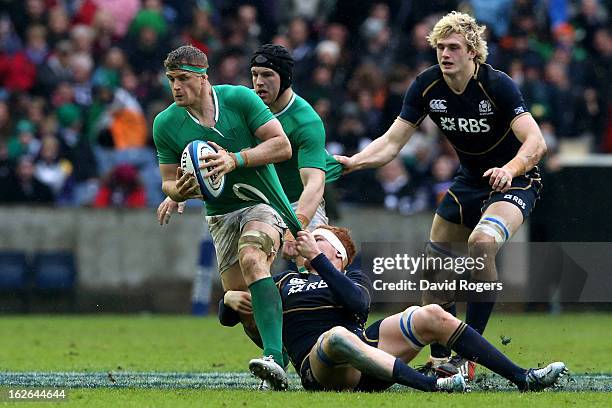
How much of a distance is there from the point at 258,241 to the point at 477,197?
196cm

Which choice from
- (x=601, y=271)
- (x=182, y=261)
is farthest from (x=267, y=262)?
(x=182, y=261)

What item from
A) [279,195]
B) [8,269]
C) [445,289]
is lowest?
[8,269]

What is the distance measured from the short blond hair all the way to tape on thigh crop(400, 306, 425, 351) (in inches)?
98.5

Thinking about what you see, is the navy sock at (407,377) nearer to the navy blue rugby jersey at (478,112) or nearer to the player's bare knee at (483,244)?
the player's bare knee at (483,244)

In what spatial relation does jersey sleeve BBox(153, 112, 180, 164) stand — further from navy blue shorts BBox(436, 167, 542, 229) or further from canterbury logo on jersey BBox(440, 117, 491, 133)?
navy blue shorts BBox(436, 167, 542, 229)

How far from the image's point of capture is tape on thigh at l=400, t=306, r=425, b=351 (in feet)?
25.9

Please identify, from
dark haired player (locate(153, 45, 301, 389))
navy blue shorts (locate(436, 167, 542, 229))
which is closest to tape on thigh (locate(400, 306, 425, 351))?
dark haired player (locate(153, 45, 301, 389))

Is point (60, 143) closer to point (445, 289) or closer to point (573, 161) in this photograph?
point (573, 161)

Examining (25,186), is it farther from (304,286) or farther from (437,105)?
(304,286)

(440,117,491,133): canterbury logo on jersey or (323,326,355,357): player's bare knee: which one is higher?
(440,117,491,133): canterbury logo on jersey

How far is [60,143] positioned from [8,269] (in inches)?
72.9

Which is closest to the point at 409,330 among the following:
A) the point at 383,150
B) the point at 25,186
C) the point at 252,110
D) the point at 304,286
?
the point at 304,286

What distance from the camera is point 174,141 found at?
909cm

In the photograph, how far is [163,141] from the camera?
29.9 feet
